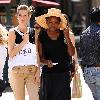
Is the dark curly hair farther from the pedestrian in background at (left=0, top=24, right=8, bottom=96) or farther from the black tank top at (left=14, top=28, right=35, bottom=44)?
the pedestrian in background at (left=0, top=24, right=8, bottom=96)

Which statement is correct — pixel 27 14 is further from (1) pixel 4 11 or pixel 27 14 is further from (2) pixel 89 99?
(1) pixel 4 11

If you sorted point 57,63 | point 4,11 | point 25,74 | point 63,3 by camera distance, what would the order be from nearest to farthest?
point 57,63 < point 25,74 < point 4,11 < point 63,3

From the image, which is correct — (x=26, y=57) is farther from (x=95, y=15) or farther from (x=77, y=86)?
(x=95, y=15)

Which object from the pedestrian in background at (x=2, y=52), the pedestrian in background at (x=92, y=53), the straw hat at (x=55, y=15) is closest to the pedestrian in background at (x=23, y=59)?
the pedestrian in background at (x=2, y=52)

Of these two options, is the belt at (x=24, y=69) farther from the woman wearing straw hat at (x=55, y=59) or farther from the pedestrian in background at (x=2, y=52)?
the woman wearing straw hat at (x=55, y=59)

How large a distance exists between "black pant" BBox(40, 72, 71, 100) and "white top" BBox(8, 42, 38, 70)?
1.64ft

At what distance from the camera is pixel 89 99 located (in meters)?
9.39

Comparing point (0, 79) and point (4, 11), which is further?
point (4, 11)

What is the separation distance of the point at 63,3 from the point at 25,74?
16283 millimetres

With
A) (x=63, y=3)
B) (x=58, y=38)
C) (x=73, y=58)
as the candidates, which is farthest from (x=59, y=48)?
(x=63, y=3)

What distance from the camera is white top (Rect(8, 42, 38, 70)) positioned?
644 centimetres

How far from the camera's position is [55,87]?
600 cm

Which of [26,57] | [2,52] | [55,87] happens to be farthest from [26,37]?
[55,87]

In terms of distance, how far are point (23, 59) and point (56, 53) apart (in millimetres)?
614
